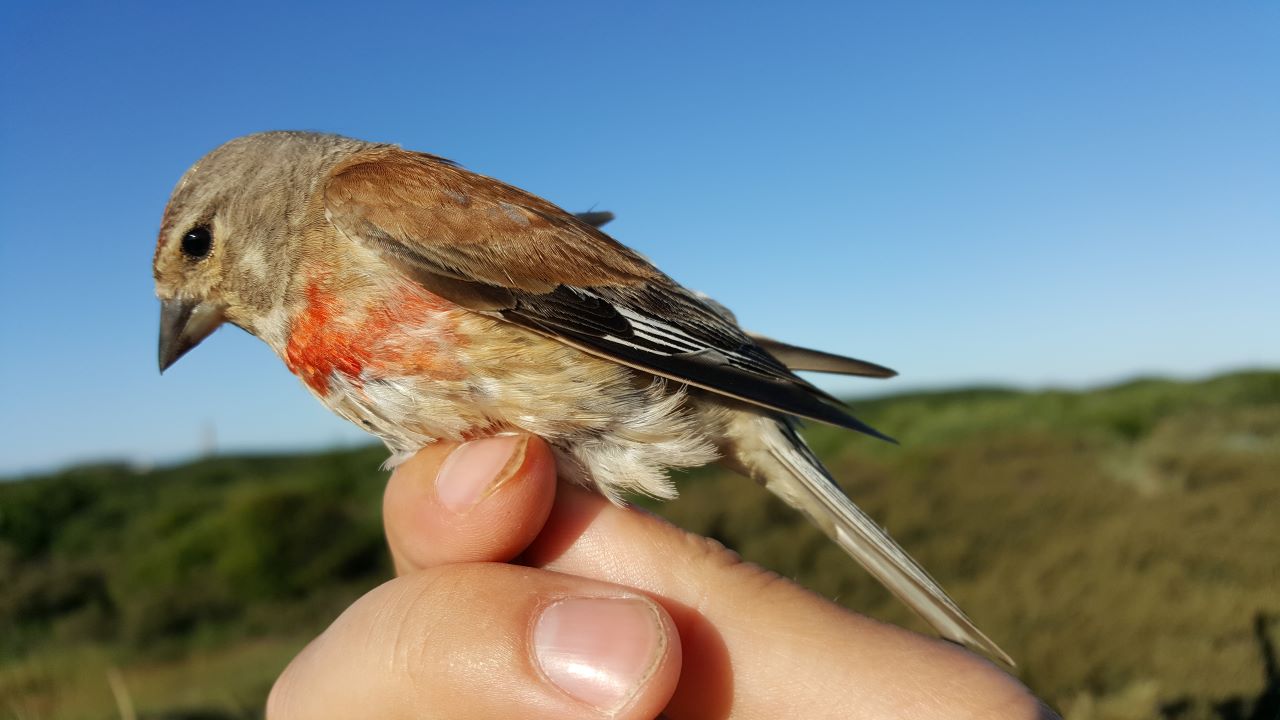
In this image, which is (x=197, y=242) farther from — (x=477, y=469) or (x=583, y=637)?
(x=583, y=637)

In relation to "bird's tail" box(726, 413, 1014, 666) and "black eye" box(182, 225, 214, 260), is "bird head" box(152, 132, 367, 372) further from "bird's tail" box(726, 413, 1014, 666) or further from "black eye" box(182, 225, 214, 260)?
"bird's tail" box(726, 413, 1014, 666)

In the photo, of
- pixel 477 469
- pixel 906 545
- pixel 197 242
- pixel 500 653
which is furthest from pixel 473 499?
pixel 906 545

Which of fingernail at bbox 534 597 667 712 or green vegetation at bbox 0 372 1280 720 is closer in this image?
fingernail at bbox 534 597 667 712

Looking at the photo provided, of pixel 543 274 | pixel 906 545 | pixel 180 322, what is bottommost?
pixel 906 545

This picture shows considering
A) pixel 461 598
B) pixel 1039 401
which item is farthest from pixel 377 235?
pixel 1039 401

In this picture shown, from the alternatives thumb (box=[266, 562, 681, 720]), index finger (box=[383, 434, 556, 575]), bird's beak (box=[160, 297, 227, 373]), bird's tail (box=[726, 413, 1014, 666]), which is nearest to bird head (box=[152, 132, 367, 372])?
bird's beak (box=[160, 297, 227, 373])

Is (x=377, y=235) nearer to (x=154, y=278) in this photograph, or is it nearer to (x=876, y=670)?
(x=154, y=278)

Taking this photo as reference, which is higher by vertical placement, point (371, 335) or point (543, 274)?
point (543, 274)
